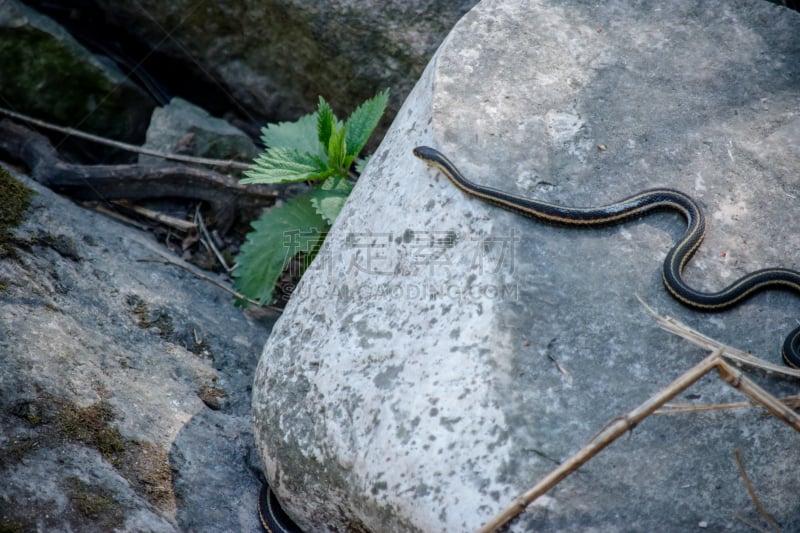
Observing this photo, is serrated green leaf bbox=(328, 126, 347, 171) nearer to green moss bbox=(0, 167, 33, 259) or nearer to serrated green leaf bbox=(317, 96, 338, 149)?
serrated green leaf bbox=(317, 96, 338, 149)

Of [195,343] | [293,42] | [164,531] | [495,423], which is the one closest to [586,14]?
[293,42]

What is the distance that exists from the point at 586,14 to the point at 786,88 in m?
1.25

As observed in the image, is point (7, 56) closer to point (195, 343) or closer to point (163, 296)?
point (163, 296)

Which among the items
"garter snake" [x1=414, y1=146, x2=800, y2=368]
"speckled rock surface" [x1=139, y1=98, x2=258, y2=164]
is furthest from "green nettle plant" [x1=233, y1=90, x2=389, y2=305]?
"speckled rock surface" [x1=139, y1=98, x2=258, y2=164]

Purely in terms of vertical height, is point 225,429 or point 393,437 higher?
point 393,437

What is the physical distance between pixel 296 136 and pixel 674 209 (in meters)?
2.52

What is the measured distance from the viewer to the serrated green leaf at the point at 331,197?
4.43 metres

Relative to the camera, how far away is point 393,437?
119 inches

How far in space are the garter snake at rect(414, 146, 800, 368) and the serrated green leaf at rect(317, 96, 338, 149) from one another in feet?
3.41

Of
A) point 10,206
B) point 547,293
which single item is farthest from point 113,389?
point 547,293

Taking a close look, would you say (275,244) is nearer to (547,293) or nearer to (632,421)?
(547,293)

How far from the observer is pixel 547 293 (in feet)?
10.9

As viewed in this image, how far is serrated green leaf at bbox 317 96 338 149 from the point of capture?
4543 millimetres

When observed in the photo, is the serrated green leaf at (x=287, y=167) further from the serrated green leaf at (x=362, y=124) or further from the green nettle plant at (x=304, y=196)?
the serrated green leaf at (x=362, y=124)
